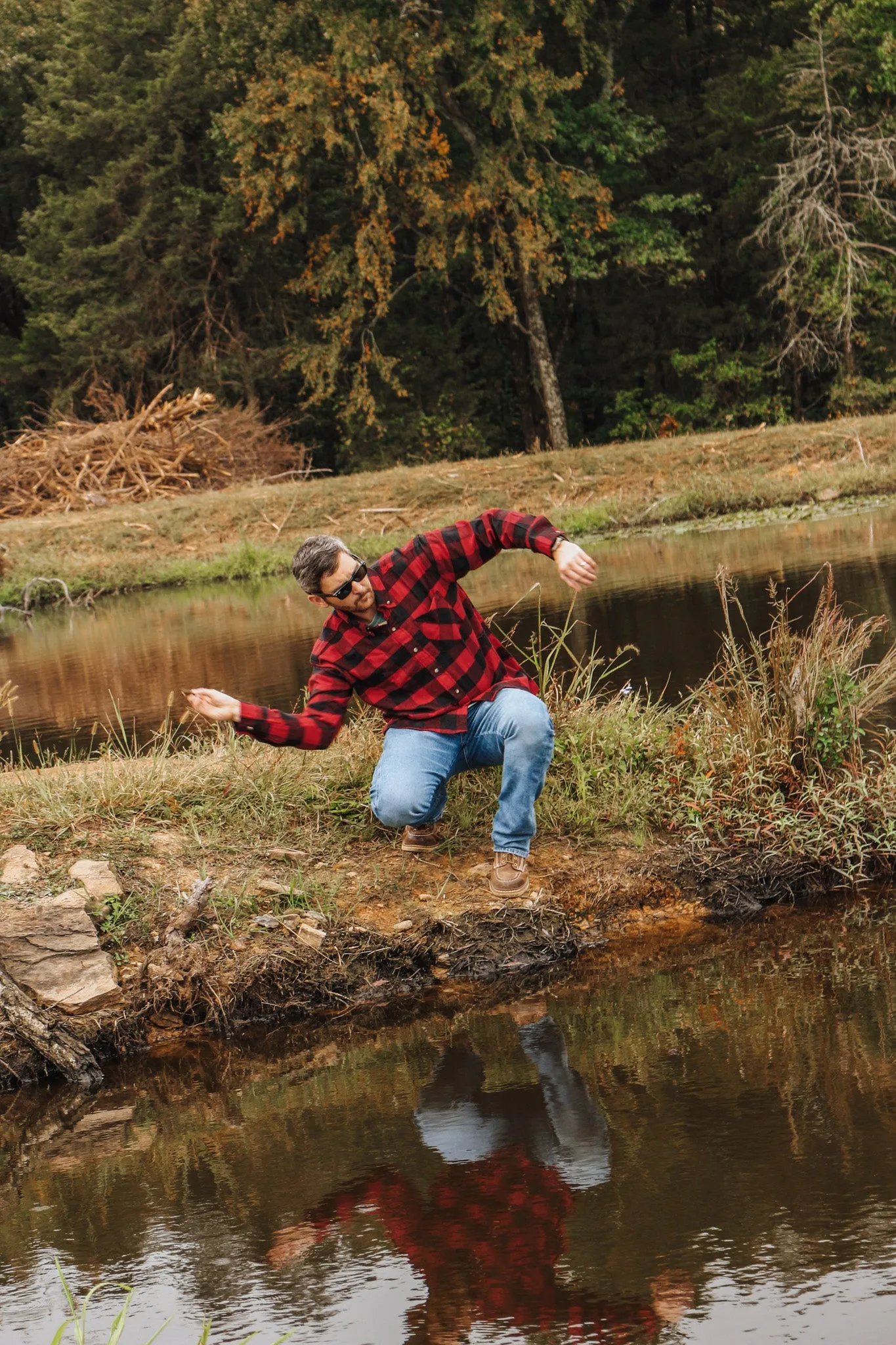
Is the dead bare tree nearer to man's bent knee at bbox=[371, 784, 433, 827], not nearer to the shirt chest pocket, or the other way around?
the shirt chest pocket

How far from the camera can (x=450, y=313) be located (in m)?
33.5

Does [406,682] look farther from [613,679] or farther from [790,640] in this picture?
[613,679]

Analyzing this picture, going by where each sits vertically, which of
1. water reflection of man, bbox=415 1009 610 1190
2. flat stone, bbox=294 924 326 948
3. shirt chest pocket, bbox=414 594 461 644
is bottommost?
water reflection of man, bbox=415 1009 610 1190

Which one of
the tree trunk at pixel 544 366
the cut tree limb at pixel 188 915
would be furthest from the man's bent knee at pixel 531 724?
the tree trunk at pixel 544 366

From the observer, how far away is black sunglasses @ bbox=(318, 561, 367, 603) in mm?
5277

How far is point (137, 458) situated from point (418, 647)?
2085 cm

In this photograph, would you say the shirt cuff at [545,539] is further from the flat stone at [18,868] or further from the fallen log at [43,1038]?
the fallen log at [43,1038]

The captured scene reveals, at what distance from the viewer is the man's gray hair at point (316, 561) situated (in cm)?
519

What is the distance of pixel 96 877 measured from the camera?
5.53 metres

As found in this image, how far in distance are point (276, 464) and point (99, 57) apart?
1236cm

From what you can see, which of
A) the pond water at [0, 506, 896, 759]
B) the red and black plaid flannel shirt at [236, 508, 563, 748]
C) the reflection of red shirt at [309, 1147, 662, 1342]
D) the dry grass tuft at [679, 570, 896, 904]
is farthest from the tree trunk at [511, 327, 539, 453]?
the reflection of red shirt at [309, 1147, 662, 1342]

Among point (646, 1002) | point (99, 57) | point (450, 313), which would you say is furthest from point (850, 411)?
point (646, 1002)

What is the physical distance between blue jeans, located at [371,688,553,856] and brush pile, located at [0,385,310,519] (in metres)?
19.2

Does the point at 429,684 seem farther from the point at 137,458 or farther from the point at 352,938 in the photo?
the point at 137,458
